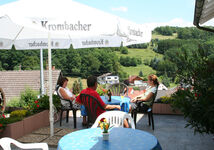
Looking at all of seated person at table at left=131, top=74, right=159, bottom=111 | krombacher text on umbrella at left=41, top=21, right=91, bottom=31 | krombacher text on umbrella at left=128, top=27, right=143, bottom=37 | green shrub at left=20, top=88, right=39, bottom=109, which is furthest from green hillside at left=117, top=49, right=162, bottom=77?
krombacher text on umbrella at left=41, top=21, right=91, bottom=31

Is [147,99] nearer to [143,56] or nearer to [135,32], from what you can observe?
[135,32]

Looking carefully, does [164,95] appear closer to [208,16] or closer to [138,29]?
[208,16]

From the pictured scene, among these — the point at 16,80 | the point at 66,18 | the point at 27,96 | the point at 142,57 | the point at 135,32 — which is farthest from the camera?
the point at 142,57

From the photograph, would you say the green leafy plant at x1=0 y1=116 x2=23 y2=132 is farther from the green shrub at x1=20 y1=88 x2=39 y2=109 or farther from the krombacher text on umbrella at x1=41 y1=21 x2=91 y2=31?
the green shrub at x1=20 y1=88 x2=39 y2=109

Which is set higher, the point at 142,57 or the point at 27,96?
the point at 142,57

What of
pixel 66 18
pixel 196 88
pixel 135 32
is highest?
pixel 66 18

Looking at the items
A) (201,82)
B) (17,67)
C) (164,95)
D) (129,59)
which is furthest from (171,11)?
(201,82)

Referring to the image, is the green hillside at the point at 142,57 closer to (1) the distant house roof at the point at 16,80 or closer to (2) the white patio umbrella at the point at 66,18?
(1) the distant house roof at the point at 16,80

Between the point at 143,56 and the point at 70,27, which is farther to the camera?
the point at 143,56

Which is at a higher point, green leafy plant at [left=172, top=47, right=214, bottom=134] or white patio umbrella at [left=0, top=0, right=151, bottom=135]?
white patio umbrella at [left=0, top=0, right=151, bottom=135]

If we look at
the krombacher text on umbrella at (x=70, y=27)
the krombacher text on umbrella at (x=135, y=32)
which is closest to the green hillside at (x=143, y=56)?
the krombacher text on umbrella at (x=135, y=32)

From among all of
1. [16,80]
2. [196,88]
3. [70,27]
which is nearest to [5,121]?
[70,27]

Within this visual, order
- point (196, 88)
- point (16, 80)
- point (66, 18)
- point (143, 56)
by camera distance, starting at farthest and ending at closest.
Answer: point (143, 56)
point (16, 80)
point (66, 18)
point (196, 88)

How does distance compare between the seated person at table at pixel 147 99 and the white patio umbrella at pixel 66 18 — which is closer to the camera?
the white patio umbrella at pixel 66 18
